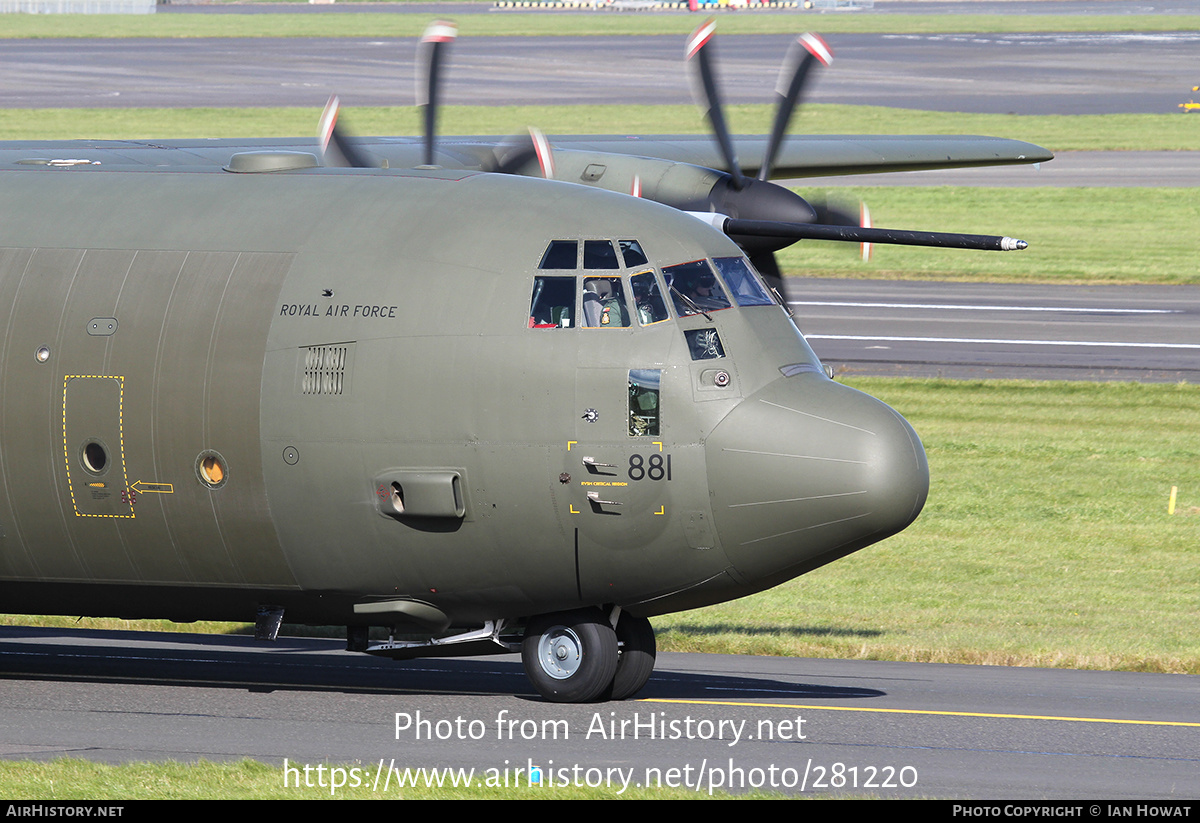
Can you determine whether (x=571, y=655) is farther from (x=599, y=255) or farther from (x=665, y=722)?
(x=599, y=255)

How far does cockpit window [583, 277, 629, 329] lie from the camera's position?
1453 centimetres

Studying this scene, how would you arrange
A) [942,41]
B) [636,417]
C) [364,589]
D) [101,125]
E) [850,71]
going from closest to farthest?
[636,417] < [364,589] < [101,125] < [850,71] < [942,41]

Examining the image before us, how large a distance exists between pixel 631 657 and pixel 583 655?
1.84 ft

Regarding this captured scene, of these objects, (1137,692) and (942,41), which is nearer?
(1137,692)

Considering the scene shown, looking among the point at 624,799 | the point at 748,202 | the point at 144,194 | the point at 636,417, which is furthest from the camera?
the point at 748,202

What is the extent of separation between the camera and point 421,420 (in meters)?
14.6

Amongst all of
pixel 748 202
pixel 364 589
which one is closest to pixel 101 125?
pixel 748 202

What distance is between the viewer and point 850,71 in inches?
3681

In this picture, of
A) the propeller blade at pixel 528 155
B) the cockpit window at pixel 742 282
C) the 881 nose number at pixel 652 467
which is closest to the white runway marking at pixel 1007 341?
the propeller blade at pixel 528 155

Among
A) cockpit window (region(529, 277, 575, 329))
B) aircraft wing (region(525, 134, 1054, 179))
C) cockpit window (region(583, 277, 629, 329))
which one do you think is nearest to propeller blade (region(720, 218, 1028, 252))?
cockpit window (region(583, 277, 629, 329))

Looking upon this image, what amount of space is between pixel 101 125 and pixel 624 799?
65.3 metres

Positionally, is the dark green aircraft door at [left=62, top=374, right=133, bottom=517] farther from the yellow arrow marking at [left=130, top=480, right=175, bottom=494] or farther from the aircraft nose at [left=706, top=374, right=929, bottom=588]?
the aircraft nose at [left=706, top=374, right=929, bottom=588]

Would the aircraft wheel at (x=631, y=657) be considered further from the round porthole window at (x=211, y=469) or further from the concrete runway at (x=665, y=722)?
the round porthole window at (x=211, y=469)

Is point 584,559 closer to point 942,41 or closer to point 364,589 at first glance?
point 364,589
